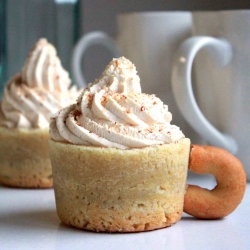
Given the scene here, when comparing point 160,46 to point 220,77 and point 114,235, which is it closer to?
point 220,77

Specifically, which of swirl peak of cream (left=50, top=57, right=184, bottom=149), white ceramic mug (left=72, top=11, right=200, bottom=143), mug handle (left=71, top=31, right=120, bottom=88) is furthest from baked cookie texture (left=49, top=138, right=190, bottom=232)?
mug handle (left=71, top=31, right=120, bottom=88)

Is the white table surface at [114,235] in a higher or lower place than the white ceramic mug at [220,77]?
lower

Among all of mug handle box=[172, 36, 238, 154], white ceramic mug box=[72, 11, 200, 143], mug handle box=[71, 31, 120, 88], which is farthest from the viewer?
mug handle box=[71, 31, 120, 88]

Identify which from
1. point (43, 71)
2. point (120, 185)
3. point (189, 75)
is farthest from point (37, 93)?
point (120, 185)

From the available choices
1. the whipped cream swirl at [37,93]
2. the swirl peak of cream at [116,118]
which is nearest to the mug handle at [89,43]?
the whipped cream swirl at [37,93]

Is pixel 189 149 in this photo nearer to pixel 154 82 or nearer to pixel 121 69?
pixel 121 69

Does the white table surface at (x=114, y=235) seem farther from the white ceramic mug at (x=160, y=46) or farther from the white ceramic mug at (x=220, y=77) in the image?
the white ceramic mug at (x=160, y=46)

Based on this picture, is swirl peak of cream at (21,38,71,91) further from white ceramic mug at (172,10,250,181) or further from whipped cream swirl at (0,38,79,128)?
white ceramic mug at (172,10,250,181)
